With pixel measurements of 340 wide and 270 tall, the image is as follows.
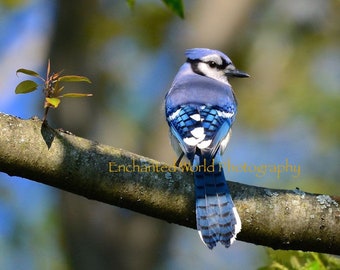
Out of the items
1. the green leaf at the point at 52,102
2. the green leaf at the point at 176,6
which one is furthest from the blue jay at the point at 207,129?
the green leaf at the point at 176,6

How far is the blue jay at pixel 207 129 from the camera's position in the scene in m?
2.63

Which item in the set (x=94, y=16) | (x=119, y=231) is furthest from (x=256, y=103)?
(x=119, y=231)

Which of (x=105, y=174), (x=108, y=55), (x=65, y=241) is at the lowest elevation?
(x=65, y=241)

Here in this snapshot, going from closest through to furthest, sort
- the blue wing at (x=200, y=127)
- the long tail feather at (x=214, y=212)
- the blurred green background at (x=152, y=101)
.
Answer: the long tail feather at (x=214, y=212)
the blue wing at (x=200, y=127)
the blurred green background at (x=152, y=101)

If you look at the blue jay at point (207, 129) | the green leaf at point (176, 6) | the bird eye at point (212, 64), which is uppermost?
the green leaf at point (176, 6)

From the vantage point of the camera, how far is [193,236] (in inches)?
292

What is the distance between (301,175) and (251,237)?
4.41m

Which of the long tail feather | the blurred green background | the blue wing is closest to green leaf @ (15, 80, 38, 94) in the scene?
the long tail feather

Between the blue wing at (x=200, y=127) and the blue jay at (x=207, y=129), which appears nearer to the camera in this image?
the blue jay at (x=207, y=129)

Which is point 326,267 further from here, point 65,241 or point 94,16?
point 94,16

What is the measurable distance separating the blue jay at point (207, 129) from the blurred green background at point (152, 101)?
107 cm

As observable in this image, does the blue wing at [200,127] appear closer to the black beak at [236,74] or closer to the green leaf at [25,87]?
the black beak at [236,74]

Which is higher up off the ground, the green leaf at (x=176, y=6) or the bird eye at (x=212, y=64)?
the green leaf at (x=176, y=6)

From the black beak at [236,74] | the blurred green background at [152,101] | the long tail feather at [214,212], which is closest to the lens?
the long tail feather at [214,212]
